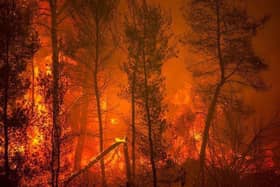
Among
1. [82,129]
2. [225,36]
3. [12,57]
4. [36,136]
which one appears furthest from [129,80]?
[82,129]

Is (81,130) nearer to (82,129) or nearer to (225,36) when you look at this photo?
(82,129)

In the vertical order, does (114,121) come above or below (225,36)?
below

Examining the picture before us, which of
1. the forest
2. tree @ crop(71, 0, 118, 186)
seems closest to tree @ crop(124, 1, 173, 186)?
the forest

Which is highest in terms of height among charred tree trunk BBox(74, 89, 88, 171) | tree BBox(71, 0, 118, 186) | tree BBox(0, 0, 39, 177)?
tree BBox(71, 0, 118, 186)

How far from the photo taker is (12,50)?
12812mm

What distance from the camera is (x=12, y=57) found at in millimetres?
12859

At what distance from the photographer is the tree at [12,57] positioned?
40.9 ft

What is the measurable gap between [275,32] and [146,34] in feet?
83.4

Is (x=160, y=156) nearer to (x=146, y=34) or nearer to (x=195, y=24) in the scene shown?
(x=146, y=34)

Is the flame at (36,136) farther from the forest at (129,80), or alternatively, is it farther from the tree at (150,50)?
the tree at (150,50)

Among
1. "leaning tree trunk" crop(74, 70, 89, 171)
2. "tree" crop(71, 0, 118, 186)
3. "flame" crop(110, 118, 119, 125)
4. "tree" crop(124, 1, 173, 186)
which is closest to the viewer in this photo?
"tree" crop(124, 1, 173, 186)

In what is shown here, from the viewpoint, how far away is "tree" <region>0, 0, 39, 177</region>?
12.5 m

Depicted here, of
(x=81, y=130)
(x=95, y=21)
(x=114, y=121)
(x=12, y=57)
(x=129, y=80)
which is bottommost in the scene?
(x=81, y=130)

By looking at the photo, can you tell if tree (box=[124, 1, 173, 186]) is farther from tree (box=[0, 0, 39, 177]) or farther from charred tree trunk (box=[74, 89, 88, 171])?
charred tree trunk (box=[74, 89, 88, 171])
